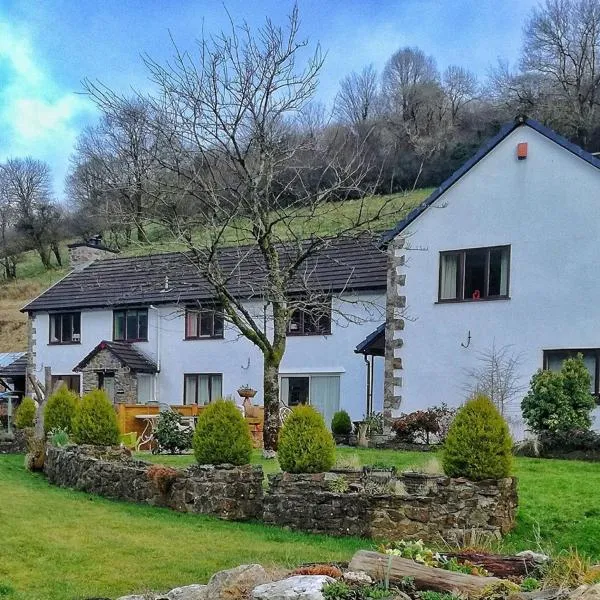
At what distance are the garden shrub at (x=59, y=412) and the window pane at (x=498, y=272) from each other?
445 inches

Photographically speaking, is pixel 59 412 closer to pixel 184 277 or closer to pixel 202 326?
pixel 202 326

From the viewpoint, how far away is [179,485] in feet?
44.1

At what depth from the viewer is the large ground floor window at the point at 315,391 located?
26969mm

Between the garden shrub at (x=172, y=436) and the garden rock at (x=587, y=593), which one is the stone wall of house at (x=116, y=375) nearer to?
the garden shrub at (x=172, y=436)

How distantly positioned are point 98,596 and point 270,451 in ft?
33.8

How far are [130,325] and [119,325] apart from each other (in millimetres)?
682

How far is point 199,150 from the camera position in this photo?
20.5 m

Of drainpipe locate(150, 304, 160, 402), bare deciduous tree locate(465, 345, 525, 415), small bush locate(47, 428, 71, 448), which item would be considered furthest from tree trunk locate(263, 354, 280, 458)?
drainpipe locate(150, 304, 160, 402)

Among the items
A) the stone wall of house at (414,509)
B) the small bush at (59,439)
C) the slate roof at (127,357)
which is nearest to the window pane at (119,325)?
the slate roof at (127,357)

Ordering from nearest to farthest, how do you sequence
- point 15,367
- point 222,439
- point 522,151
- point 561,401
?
1. point 222,439
2. point 561,401
3. point 522,151
4. point 15,367

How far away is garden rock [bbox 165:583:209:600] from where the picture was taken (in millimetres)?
6577

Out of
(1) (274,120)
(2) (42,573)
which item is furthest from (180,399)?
(2) (42,573)

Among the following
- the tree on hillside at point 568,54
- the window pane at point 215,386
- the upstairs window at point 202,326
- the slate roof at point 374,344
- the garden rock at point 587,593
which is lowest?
the window pane at point 215,386

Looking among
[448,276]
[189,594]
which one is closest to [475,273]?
[448,276]
